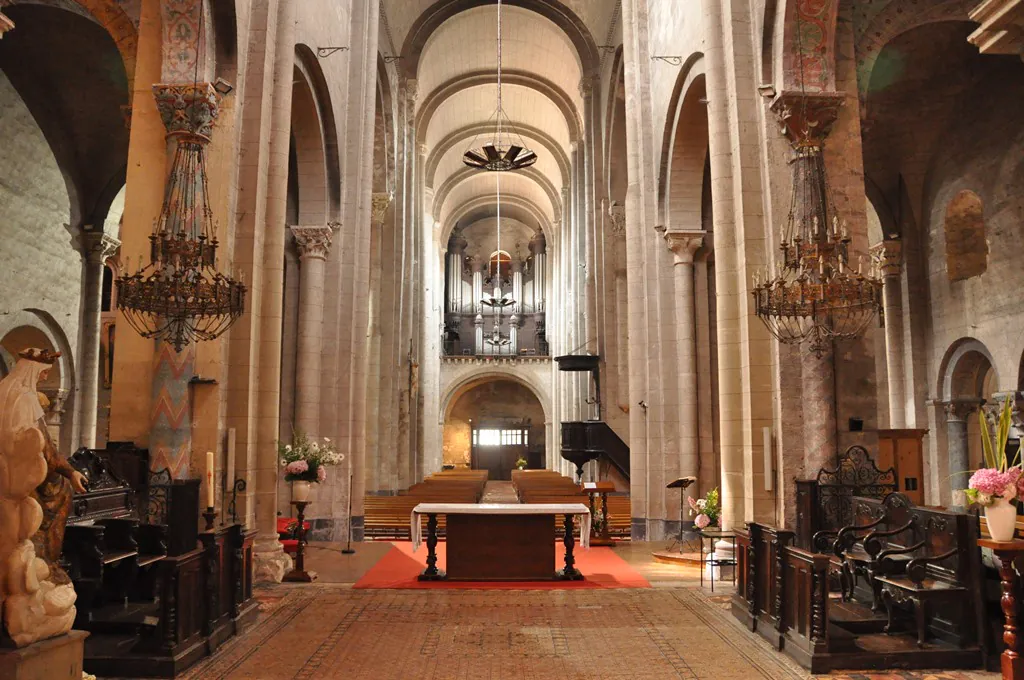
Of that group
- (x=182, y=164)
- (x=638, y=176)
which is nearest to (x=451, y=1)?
(x=638, y=176)

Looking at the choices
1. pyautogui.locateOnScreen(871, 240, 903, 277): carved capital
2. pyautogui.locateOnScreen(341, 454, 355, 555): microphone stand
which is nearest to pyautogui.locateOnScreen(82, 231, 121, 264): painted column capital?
pyautogui.locateOnScreen(341, 454, 355, 555): microphone stand

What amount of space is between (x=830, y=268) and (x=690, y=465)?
6039 millimetres

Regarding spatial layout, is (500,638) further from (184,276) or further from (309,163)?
(309,163)

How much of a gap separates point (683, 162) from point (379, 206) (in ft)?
27.3

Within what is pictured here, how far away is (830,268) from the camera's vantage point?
24.3 feet

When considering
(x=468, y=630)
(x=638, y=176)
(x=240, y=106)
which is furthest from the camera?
(x=638, y=176)

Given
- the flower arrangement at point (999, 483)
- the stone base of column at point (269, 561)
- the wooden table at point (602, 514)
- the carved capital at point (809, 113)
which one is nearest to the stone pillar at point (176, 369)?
the stone base of column at point (269, 561)

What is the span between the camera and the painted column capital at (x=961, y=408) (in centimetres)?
1555

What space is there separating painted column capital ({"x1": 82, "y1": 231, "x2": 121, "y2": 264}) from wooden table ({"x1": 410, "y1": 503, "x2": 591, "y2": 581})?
10.5 metres

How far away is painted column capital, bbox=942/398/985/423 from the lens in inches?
612

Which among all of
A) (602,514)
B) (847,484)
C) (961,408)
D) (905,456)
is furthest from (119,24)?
(961,408)

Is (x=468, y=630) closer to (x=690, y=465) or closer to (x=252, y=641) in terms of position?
(x=252, y=641)

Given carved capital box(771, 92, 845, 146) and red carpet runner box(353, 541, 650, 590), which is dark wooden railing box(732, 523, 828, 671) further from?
carved capital box(771, 92, 845, 146)

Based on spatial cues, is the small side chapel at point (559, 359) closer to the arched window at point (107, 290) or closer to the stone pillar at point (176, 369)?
the stone pillar at point (176, 369)
